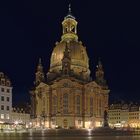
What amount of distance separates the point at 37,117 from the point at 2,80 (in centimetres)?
4495

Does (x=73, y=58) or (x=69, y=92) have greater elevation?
(x=73, y=58)

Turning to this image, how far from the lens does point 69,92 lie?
14138 centimetres

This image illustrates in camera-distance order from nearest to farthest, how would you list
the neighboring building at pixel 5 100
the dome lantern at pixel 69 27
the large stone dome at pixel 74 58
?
the neighboring building at pixel 5 100, the large stone dome at pixel 74 58, the dome lantern at pixel 69 27

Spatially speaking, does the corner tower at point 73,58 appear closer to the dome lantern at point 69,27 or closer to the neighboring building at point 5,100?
the dome lantern at point 69,27

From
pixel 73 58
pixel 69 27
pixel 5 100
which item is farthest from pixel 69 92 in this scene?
pixel 5 100

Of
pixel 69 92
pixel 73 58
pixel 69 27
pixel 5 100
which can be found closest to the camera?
pixel 5 100

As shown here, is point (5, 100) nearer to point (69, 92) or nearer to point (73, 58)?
point (69, 92)

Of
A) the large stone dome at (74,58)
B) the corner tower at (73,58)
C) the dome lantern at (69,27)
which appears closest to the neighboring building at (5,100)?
the corner tower at (73,58)

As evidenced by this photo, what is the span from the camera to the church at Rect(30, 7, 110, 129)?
141250 mm

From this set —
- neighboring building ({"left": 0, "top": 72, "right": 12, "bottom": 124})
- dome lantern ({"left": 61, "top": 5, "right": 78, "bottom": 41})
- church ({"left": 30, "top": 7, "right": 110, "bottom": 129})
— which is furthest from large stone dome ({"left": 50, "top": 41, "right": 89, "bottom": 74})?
neighboring building ({"left": 0, "top": 72, "right": 12, "bottom": 124})

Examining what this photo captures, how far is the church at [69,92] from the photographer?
141 metres

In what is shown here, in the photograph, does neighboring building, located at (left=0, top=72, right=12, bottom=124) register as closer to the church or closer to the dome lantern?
the church

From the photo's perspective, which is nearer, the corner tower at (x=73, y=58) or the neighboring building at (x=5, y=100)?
the neighboring building at (x=5, y=100)

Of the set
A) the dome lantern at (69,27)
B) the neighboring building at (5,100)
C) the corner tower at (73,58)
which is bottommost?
the neighboring building at (5,100)
